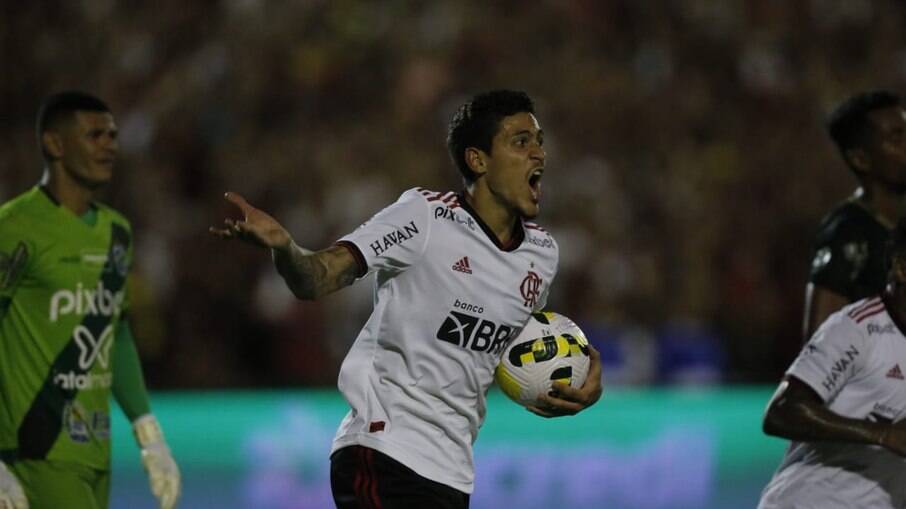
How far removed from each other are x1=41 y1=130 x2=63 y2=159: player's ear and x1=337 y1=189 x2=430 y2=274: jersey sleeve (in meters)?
1.87

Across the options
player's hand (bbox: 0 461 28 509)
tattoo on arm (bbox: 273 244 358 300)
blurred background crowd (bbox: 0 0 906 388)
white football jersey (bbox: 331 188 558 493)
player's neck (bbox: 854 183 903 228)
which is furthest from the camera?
blurred background crowd (bbox: 0 0 906 388)

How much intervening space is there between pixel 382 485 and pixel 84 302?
177 centimetres

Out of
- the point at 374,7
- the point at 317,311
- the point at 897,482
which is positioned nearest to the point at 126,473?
the point at 317,311

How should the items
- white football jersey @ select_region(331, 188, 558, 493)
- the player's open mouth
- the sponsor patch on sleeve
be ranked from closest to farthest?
white football jersey @ select_region(331, 188, 558, 493), the player's open mouth, the sponsor patch on sleeve

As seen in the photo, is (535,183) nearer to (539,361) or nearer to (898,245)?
(539,361)

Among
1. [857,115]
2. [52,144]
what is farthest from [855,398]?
[52,144]

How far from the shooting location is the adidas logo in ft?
15.3

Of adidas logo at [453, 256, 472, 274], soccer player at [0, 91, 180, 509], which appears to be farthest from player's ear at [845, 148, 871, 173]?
soccer player at [0, 91, 180, 509]

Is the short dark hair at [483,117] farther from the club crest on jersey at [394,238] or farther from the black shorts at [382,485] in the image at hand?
the black shorts at [382,485]

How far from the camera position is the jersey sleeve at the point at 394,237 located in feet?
14.7

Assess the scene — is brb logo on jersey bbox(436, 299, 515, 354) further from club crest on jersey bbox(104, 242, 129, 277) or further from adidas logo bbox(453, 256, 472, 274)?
club crest on jersey bbox(104, 242, 129, 277)

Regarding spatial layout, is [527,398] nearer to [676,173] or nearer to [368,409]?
[368,409]

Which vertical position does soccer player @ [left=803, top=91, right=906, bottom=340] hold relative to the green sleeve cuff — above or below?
above

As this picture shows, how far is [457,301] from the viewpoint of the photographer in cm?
465
